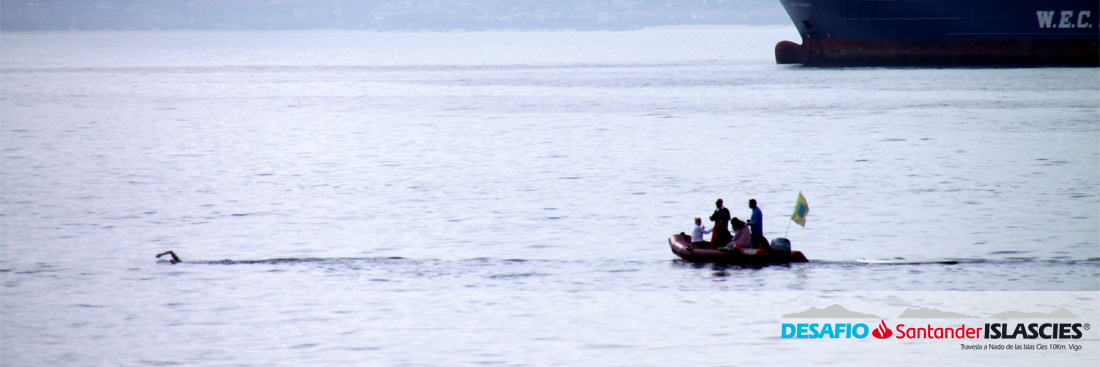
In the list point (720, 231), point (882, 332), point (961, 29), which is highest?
point (961, 29)

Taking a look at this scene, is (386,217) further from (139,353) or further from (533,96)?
(533,96)

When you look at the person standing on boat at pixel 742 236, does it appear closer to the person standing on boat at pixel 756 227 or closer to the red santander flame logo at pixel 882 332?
the person standing on boat at pixel 756 227

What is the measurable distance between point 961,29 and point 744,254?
65917mm

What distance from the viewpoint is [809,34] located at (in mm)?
94500

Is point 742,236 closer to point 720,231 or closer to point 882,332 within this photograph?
point 720,231

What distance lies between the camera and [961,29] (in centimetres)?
8300

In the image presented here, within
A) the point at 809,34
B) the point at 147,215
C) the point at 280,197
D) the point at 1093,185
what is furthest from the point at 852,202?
the point at 809,34

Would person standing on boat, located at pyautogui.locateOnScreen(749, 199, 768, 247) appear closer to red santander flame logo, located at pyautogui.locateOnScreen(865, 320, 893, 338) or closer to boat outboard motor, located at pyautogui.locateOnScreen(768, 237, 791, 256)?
boat outboard motor, located at pyautogui.locateOnScreen(768, 237, 791, 256)

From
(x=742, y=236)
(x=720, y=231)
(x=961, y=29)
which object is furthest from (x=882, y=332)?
(x=961, y=29)

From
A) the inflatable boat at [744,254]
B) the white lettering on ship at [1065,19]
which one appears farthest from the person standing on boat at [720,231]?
the white lettering on ship at [1065,19]

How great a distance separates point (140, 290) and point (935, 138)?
127ft

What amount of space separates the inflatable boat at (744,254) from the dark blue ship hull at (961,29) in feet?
205

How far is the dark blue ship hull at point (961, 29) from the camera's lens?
80312 millimetres

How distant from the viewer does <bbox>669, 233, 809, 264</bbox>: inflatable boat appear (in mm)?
22969
